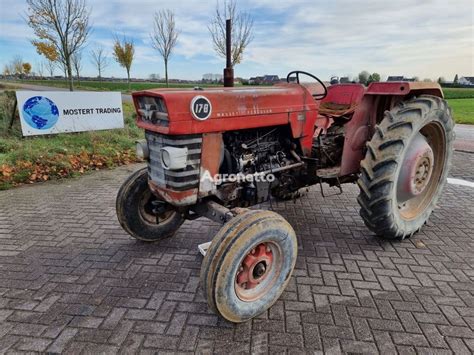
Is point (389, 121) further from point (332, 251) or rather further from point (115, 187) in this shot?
point (115, 187)

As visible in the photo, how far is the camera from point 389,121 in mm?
3043

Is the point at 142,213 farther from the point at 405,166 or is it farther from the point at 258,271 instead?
the point at 405,166

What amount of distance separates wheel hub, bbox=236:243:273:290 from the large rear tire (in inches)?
41.3

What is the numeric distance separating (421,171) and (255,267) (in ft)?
6.77

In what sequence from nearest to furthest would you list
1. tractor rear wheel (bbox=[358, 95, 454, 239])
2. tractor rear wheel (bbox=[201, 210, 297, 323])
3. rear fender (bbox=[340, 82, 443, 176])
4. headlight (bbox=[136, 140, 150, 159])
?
tractor rear wheel (bbox=[201, 210, 297, 323]) < headlight (bbox=[136, 140, 150, 159]) < tractor rear wheel (bbox=[358, 95, 454, 239]) < rear fender (bbox=[340, 82, 443, 176])

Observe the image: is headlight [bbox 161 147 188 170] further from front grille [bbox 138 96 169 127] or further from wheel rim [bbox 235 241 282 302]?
wheel rim [bbox 235 241 282 302]

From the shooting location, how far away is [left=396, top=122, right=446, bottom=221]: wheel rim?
127 inches

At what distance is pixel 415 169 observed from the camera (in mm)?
3244

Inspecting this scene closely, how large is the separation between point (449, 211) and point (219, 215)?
128 inches

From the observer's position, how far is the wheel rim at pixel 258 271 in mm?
2297

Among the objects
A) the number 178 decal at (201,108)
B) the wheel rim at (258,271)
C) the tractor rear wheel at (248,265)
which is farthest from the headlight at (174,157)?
the wheel rim at (258,271)

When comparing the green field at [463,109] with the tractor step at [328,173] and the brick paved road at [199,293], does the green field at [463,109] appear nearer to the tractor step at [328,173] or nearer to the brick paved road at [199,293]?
the tractor step at [328,173]

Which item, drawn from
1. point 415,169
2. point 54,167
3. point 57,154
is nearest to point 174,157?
point 415,169

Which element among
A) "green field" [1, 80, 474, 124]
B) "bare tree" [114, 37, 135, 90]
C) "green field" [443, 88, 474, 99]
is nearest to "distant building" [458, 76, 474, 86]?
"green field" [1, 80, 474, 124]
